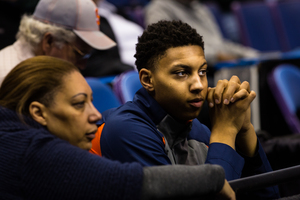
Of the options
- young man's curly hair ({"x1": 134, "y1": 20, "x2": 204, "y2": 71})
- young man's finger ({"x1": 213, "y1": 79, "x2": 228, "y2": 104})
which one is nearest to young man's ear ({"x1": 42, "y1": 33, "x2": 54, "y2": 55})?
young man's curly hair ({"x1": 134, "y1": 20, "x2": 204, "y2": 71})

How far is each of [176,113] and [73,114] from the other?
36cm

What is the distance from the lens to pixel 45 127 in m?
0.81

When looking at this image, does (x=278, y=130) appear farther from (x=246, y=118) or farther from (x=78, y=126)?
(x=78, y=126)

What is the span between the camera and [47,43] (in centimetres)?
176

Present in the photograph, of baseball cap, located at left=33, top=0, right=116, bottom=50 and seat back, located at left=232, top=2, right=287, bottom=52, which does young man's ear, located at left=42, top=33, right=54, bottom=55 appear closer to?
baseball cap, located at left=33, top=0, right=116, bottom=50

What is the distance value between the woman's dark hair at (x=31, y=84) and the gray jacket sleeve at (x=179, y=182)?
11.0 inches

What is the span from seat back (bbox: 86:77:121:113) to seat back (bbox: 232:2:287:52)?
274 cm

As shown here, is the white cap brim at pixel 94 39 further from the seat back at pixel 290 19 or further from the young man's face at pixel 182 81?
the seat back at pixel 290 19

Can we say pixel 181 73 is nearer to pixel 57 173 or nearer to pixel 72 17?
pixel 57 173

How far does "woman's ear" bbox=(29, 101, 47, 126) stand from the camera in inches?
31.1

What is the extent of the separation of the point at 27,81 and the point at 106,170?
0.27m

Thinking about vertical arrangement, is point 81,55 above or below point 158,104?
below

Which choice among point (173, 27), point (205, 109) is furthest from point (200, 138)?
point (205, 109)

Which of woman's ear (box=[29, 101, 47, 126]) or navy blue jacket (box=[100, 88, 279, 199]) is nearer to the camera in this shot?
woman's ear (box=[29, 101, 47, 126])
